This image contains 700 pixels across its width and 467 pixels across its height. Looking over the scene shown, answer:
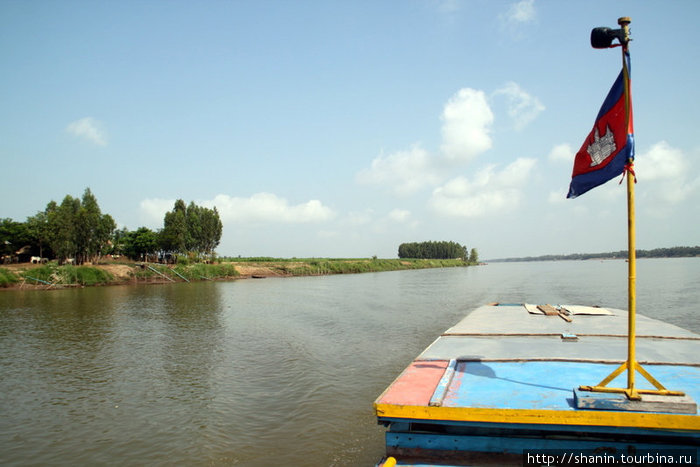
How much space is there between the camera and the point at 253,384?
9.46m

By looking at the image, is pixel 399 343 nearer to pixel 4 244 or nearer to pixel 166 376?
pixel 166 376

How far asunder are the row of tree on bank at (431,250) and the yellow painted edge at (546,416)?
16123cm

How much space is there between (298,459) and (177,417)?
2945 millimetres

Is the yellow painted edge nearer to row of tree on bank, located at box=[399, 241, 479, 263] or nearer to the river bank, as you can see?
the river bank

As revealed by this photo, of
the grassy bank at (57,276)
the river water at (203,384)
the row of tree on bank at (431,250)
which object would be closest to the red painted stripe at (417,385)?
the river water at (203,384)

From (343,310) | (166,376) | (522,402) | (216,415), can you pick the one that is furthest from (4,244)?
(522,402)

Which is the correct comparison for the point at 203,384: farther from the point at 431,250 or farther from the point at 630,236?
the point at 431,250

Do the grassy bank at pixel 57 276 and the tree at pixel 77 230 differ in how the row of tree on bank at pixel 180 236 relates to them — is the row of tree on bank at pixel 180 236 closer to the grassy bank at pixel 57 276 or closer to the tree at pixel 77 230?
the tree at pixel 77 230

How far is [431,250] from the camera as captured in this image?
547 ft

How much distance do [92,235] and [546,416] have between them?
60.5m

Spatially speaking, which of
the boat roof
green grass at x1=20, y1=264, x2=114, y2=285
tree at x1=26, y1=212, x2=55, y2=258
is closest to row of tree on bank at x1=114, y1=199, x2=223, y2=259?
tree at x1=26, y1=212, x2=55, y2=258

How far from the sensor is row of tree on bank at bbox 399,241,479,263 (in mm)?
164500

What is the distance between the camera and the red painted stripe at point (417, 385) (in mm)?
4535

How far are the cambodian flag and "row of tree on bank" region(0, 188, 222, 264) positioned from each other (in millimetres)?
57486
